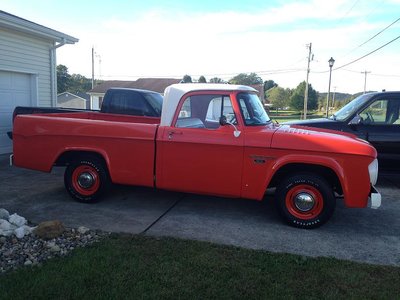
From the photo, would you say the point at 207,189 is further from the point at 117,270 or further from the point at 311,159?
the point at 117,270

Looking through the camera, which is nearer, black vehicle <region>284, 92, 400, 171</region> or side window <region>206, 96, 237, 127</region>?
side window <region>206, 96, 237, 127</region>

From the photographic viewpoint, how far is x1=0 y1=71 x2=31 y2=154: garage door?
10.5 m

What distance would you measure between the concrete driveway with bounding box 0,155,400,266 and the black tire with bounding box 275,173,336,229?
160 millimetres

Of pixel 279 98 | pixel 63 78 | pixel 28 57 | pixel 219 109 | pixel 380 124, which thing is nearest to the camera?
pixel 219 109

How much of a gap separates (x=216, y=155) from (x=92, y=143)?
198 cm

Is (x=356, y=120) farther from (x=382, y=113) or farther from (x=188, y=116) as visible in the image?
(x=188, y=116)

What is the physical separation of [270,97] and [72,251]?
232 ft

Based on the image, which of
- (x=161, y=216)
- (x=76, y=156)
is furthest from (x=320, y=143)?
(x=76, y=156)

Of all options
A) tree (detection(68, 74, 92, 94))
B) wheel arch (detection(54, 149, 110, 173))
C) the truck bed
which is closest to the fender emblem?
the truck bed

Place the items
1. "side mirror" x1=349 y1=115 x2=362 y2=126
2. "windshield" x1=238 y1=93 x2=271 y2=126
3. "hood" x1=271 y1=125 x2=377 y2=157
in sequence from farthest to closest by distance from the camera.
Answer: "side mirror" x1=349 y1=115 x2=362 y2=126 → "windshield" x1=238 y1=93 x2=271 y2=126 → "hood" x1=271 y1=125 x2=377 y2=157

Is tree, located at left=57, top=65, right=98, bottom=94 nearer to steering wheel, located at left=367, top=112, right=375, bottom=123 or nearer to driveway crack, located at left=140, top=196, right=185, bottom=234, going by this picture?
steering wheel, located at left=367, top=112, right=375, bottom=123

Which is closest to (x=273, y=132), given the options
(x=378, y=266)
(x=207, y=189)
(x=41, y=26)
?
(x=207, y=189)

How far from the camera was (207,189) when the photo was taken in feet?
17.8

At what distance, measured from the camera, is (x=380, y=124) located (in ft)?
25.1
